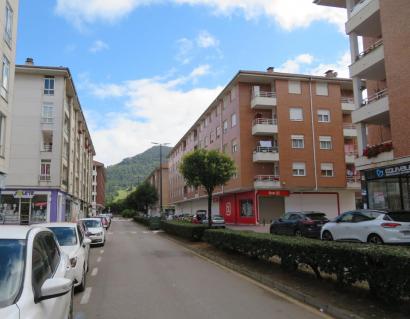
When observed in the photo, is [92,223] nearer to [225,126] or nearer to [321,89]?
[225,126]

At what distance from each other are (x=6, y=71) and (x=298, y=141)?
1167 inches

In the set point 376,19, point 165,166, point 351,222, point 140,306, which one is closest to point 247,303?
point 140,306

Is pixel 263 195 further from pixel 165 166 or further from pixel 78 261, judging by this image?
pixel 165 166

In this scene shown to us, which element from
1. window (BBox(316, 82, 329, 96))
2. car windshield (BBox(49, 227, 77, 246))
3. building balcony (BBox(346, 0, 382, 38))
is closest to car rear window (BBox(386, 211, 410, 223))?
car windshield (BBox(49, 227, 77, 246))

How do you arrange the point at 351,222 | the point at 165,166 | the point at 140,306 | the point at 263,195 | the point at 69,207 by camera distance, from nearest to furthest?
the point at 140,306, the point at 351,222, the point at 263,195, the point at 69,207, the point at 165,166

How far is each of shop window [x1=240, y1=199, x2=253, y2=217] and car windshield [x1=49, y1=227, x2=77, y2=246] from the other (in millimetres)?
34343

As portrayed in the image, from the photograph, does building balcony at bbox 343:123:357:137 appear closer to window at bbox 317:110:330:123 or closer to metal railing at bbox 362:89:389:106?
window at bbox 317:110:330:123

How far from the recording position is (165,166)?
111812mm

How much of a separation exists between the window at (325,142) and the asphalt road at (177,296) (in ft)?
114

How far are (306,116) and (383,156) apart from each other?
2465cm

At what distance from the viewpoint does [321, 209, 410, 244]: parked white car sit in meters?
13.7

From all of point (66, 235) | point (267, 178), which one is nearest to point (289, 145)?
point (267, 178)

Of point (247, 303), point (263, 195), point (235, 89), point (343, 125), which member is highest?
point (235, 89)

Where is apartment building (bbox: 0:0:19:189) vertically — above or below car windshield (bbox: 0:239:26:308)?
above
